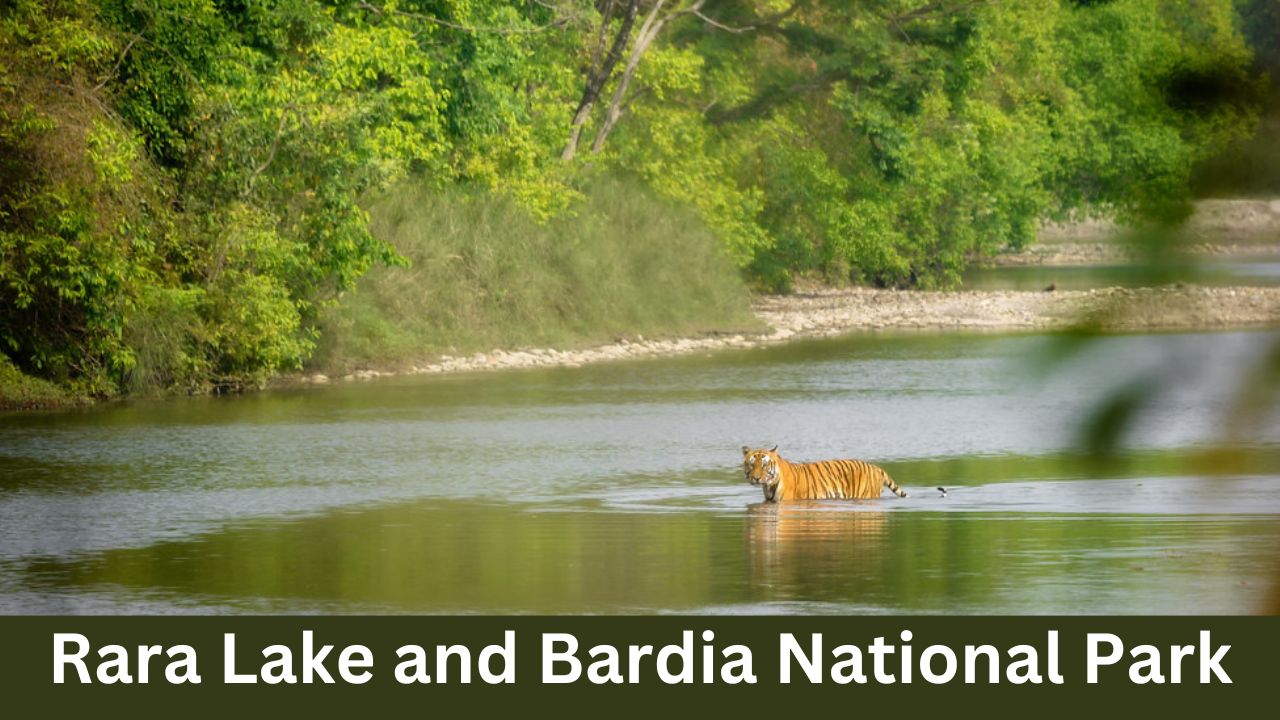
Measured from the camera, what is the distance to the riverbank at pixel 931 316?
166 centimetres

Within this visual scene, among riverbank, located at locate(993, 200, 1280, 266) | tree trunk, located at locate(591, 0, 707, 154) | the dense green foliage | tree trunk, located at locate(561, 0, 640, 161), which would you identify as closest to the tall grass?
the dense green foliage

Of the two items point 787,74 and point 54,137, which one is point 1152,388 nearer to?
point 54,137

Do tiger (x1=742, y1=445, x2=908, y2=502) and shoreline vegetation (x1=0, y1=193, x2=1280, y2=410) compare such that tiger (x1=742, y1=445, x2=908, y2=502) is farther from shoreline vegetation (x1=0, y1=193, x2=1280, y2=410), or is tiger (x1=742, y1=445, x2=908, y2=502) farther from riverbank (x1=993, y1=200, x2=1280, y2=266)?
riverbank (x1=993, y1=200, x2=1280, y2=266)

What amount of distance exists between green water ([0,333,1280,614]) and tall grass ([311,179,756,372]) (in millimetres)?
5390

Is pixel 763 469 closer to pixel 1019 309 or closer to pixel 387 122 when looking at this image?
pixel 1019 309

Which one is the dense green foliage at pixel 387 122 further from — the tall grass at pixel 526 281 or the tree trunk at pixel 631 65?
the tall grass at pixel 526 281

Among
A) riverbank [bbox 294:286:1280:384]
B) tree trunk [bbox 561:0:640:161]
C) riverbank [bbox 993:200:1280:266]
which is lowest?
riverbank [bbox 294:286:1280:384]

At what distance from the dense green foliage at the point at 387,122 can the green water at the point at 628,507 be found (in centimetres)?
28

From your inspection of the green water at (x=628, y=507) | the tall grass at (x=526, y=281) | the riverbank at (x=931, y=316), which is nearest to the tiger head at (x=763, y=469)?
the green water at (x=628, y=507)

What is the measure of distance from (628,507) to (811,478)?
1.43 metres

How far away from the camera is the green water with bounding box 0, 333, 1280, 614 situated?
663 centimetres

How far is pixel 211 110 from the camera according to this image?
968 inches

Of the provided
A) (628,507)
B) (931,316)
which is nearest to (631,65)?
(931,316)

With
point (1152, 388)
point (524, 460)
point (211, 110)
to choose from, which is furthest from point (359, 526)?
point (1152, 388)
